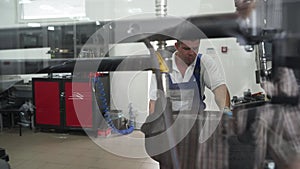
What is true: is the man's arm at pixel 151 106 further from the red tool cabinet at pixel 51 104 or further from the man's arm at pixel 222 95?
the red tool cabinet at pixel 51 104

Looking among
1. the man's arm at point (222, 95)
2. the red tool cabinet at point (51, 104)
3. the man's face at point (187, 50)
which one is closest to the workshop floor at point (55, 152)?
the red tool cabinet at point (51, 104)

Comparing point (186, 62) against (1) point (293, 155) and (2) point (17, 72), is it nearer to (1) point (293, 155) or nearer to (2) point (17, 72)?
(1) point (293, 155)

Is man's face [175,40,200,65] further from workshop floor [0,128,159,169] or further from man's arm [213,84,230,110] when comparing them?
workshop floor [0,128,159,169]

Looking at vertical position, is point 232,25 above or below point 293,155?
above

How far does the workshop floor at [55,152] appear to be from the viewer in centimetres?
358

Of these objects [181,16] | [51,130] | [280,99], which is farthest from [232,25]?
[51,130]

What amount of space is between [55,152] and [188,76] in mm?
3929

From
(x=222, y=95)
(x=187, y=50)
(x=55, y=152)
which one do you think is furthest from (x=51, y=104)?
(x=187, y=50)

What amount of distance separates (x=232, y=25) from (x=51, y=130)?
5324 millimetres

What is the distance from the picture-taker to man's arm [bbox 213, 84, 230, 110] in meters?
0.74

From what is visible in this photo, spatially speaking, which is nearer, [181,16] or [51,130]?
[181,16]

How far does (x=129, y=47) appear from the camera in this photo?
598 mm

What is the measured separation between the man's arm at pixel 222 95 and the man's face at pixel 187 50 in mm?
149

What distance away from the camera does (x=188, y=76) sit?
653 mm
